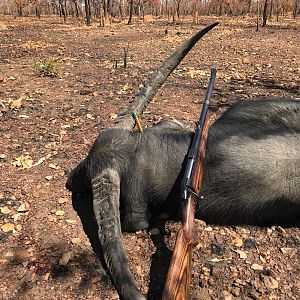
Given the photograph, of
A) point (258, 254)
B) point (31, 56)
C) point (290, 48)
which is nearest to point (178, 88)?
point (258, 254)

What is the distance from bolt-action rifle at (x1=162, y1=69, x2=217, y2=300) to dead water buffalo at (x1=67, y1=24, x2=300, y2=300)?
178mm

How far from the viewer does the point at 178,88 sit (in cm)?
702

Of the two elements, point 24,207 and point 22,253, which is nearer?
point 22,253

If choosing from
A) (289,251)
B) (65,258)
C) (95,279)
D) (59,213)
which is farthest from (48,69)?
(289,251)

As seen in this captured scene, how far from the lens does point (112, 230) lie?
101 inches

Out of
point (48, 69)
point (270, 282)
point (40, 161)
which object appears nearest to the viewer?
point (270, 282)

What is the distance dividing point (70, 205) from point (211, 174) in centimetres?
136

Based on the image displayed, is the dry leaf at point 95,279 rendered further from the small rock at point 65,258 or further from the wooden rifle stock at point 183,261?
the wooden rifle stock at point 183,261

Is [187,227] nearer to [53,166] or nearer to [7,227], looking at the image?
[7,227]

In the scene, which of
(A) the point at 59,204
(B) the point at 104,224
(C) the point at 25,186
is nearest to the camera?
(B) the point at 104,224

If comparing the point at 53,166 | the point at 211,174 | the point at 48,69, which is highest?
the point at 211,174

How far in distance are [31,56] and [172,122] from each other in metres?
7.93

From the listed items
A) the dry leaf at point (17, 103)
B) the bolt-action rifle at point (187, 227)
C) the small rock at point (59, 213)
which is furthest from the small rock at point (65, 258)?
the dry leaf at point (17, 103)

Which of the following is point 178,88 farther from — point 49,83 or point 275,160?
point 275,160
